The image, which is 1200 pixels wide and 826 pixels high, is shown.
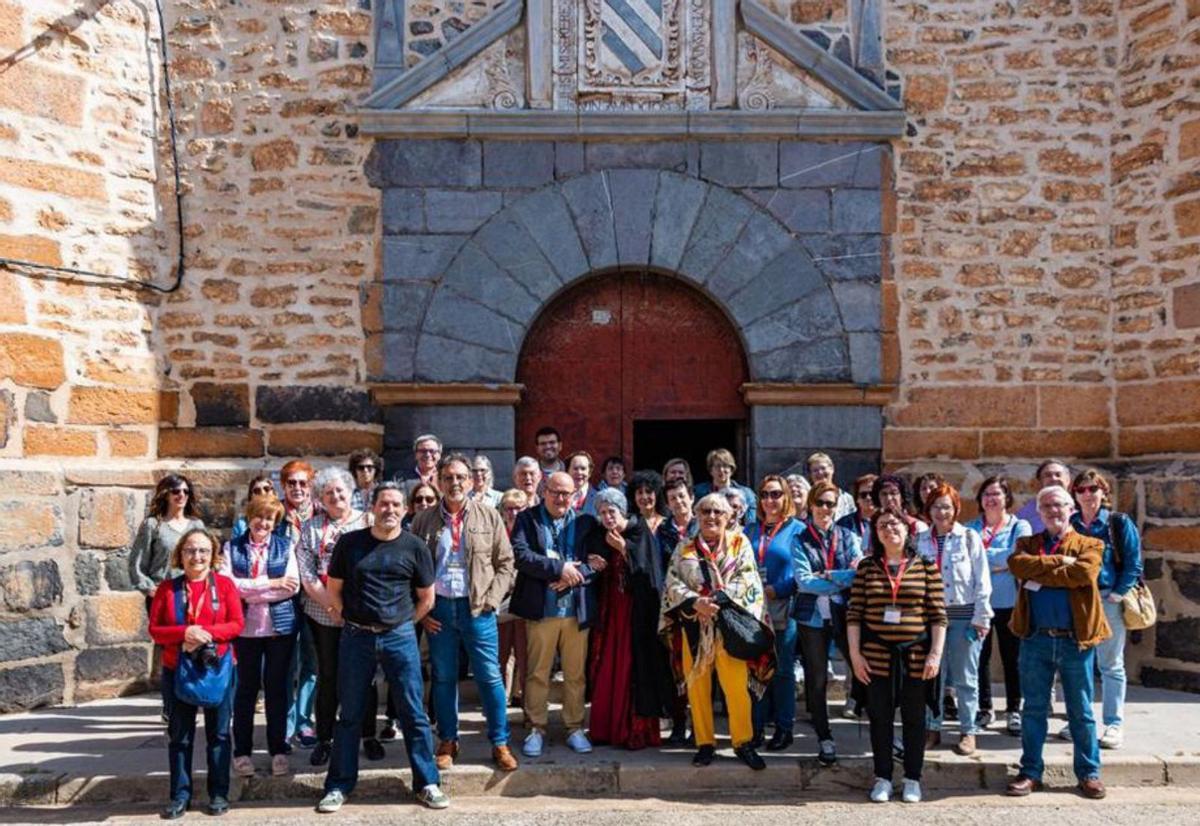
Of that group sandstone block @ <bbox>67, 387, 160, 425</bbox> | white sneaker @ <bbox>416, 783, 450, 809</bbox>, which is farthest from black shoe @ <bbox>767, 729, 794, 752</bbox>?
sandstone block @ <bbox>67, 387, 160, 425</bbox>

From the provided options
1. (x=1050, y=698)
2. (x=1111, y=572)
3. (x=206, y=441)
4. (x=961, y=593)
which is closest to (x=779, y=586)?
(x=961, y=593)

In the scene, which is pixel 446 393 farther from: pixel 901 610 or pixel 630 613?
pixel 901 610

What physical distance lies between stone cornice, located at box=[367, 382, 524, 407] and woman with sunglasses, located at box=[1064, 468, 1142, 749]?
12.2 feet

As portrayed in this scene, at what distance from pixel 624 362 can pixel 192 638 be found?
4106 millimetres

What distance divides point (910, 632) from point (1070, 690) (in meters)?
0.84

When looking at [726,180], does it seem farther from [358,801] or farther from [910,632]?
[358,801]

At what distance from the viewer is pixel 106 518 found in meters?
7.79

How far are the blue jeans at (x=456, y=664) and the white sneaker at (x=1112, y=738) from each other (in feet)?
10.1

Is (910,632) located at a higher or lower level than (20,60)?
lower

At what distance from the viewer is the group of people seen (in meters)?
5.57

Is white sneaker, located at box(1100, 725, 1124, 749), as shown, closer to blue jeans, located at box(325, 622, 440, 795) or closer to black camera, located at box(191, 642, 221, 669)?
blue jeans, located at box(325, 622, 440, 795)

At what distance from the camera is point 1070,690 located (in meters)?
5.70

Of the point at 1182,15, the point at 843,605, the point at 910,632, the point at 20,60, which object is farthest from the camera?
the point at 1182,15

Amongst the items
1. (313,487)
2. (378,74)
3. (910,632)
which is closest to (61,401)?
(313,487)
